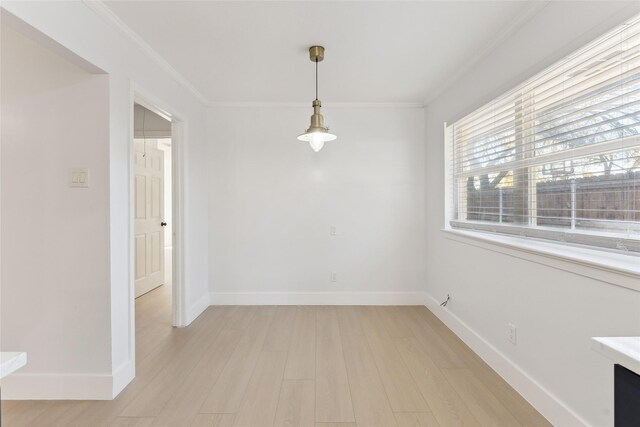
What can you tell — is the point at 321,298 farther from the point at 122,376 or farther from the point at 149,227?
the point at 149,227

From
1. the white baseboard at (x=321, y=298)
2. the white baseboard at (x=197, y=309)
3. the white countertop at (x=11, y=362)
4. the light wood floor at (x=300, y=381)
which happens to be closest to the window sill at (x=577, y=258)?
the light wood floor at (x=300, y=381)

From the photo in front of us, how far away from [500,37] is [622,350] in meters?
2.25

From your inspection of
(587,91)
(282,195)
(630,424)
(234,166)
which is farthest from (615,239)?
(234,166)

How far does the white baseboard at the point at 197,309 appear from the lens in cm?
333

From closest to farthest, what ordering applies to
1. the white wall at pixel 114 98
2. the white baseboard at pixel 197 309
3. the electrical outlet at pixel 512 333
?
1. the white wall at pixel 114 98
2. the electrical outlet at pixel 512 333
3. the white baseboard at pixel 197 309

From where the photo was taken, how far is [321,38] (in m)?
2.35

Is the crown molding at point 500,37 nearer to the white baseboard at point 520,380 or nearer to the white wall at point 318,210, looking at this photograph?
the white wall at point 318,210

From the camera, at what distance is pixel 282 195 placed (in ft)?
12.7

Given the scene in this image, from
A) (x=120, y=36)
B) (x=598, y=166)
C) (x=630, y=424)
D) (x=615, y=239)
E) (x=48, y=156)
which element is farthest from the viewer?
(x=120, y=36)

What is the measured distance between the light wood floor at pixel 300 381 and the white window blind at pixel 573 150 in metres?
1.14

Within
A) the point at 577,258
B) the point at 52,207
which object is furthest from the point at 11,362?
the point at 577,258

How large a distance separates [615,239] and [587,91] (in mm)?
783

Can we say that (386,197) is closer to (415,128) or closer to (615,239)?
(415,128)

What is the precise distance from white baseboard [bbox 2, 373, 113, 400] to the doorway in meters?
1.01
